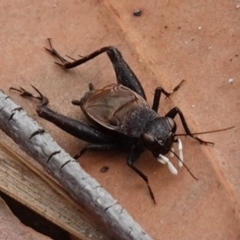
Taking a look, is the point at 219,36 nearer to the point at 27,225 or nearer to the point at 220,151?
the point at 220,151

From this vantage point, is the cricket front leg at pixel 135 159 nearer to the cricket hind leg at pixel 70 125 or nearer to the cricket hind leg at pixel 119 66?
the cricket hind leg at pixel 70 125

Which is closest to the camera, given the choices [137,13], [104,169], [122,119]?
[104,169]

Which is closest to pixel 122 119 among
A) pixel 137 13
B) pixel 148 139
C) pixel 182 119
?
pixel 148 139

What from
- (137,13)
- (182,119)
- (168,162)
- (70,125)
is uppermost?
(137,13)

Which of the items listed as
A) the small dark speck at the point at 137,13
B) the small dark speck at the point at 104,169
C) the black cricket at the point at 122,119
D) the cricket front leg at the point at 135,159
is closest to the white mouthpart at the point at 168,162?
the black cricket at the point at 122,119

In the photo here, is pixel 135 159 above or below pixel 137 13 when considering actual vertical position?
below

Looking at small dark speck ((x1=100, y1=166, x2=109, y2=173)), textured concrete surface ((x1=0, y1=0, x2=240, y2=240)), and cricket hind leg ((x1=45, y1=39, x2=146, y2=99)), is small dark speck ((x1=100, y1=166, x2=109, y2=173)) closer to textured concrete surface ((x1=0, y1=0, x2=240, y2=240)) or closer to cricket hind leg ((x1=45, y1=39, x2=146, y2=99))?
textured concrete surface ((x1=0, y1=0, x2=240, y2=240))

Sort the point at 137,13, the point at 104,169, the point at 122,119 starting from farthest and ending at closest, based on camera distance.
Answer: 1. the point at 137,13
2. the point at 122,119
3. the point at 104,169

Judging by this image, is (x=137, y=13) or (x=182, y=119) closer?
(x=182, y=119)

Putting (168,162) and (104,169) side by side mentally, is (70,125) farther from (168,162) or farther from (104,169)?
(168,162)

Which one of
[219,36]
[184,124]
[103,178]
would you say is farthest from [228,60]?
[103,178]
